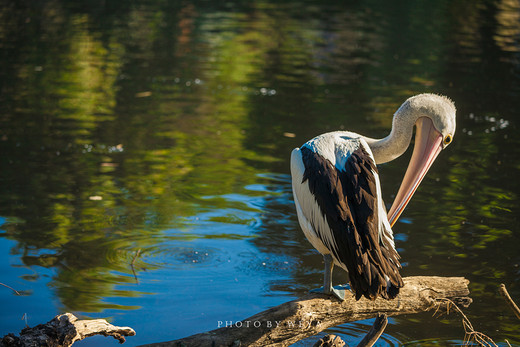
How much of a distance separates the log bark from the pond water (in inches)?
28.9

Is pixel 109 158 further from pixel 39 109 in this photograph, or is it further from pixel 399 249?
pixel 399 249

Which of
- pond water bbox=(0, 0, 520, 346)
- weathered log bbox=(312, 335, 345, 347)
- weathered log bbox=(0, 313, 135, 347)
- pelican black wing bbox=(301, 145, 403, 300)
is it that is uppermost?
pelican black wing bbox=(301, 145, 403, 300)

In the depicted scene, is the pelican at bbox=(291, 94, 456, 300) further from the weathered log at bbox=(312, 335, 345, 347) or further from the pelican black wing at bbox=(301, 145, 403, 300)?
the weathered log at bbox=(312, 335, 345, 347)

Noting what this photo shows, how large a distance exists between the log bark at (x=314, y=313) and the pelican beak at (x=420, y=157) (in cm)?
66

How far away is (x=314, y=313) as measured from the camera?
3885 mm

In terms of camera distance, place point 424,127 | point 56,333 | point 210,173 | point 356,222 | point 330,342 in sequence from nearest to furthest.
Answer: point 56,333, point 330,342, point 356,222, point 424,127, point 210,173

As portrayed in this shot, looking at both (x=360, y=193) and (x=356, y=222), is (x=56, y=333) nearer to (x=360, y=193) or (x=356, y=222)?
(x=356, y=222)

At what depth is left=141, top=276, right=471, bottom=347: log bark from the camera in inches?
142

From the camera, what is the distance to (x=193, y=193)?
7.64m

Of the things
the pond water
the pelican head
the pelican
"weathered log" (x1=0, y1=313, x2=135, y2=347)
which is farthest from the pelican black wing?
"weathered log" (x1=0, y1=313, x2=135, y2=347)

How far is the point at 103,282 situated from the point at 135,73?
27.6 feet

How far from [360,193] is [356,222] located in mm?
182

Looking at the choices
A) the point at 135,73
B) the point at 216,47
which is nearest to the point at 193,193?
the point at 135,73

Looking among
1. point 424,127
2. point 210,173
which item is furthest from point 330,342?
point 210,173
